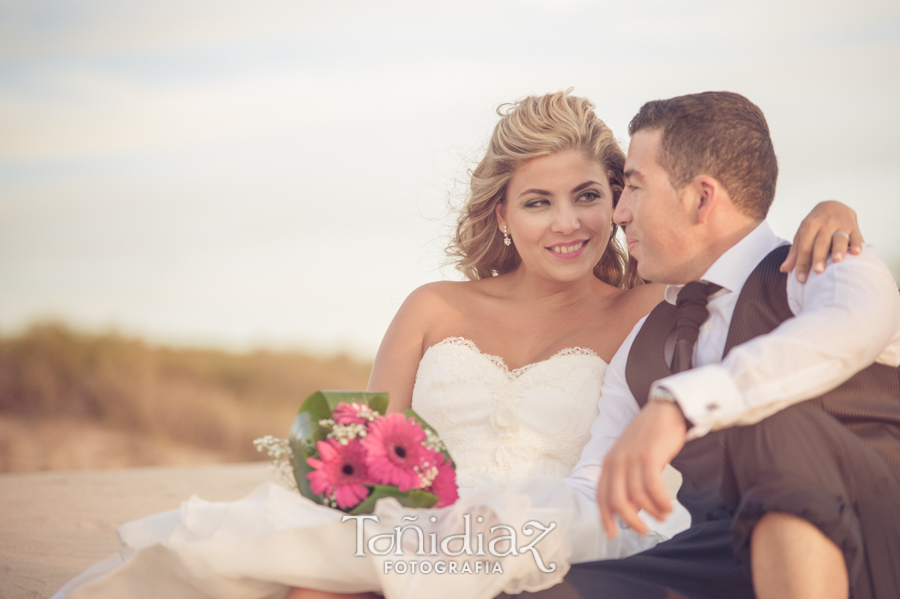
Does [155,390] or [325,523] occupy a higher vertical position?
[325,523]

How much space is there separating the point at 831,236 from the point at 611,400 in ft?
3.88

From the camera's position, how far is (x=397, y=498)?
239cm

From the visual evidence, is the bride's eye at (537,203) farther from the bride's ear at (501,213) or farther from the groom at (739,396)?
the groom at (739,396)

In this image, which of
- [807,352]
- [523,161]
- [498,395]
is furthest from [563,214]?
[807,352]

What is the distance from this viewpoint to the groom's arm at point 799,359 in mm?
1879

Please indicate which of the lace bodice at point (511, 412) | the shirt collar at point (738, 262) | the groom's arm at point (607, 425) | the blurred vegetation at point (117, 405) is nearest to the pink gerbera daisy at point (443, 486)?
the groom's arm at point (607, 425)

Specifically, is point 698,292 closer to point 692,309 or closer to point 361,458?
point 692,309

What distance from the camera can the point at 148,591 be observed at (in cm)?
235

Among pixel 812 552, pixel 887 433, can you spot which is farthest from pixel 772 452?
pixel 887 433

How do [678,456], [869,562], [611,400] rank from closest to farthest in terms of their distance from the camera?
[869,562]
[678,456]
[611,400]

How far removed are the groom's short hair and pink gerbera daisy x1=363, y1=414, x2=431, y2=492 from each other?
1.39 meters

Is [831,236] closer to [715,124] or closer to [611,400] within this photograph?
[715,124]

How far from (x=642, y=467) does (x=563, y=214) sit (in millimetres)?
2245

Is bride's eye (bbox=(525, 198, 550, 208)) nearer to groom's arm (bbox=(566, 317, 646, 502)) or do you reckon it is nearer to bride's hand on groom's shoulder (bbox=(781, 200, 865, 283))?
groom's arm (bbox=(566, 317, 646, 502))
